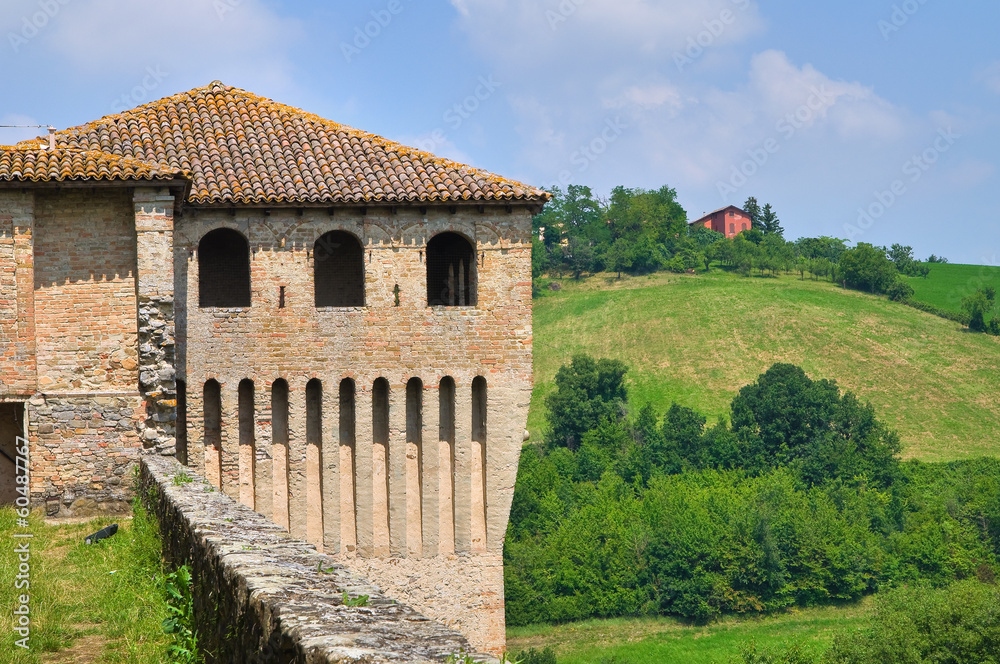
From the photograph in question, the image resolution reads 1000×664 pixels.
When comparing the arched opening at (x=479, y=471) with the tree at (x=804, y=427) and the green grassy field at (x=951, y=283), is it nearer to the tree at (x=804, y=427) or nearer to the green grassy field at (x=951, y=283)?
the tree at (x=804, y=427)

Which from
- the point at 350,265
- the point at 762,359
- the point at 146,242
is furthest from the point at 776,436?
the point at 146,242

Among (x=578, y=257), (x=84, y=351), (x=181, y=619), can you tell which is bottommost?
(x=181, y=619)

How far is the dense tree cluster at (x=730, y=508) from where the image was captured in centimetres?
6444

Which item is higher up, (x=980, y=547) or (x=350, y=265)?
(x=350, y=265)

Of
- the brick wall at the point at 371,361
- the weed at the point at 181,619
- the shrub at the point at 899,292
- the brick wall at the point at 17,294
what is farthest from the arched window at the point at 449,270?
the shrub at the point at 899,292

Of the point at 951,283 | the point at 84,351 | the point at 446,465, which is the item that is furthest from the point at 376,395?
the point at 951,283

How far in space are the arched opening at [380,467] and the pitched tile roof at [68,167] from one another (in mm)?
5080

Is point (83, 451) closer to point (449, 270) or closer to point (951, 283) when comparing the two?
point (449, 270)

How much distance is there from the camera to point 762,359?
88.6 m

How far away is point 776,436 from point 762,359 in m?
10.7

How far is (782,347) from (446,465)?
2927 inches

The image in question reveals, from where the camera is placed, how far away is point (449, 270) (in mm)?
20984

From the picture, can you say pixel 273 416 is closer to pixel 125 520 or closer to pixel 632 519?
pixel 125 520

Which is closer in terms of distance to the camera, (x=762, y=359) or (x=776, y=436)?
(x=776, y=436)
